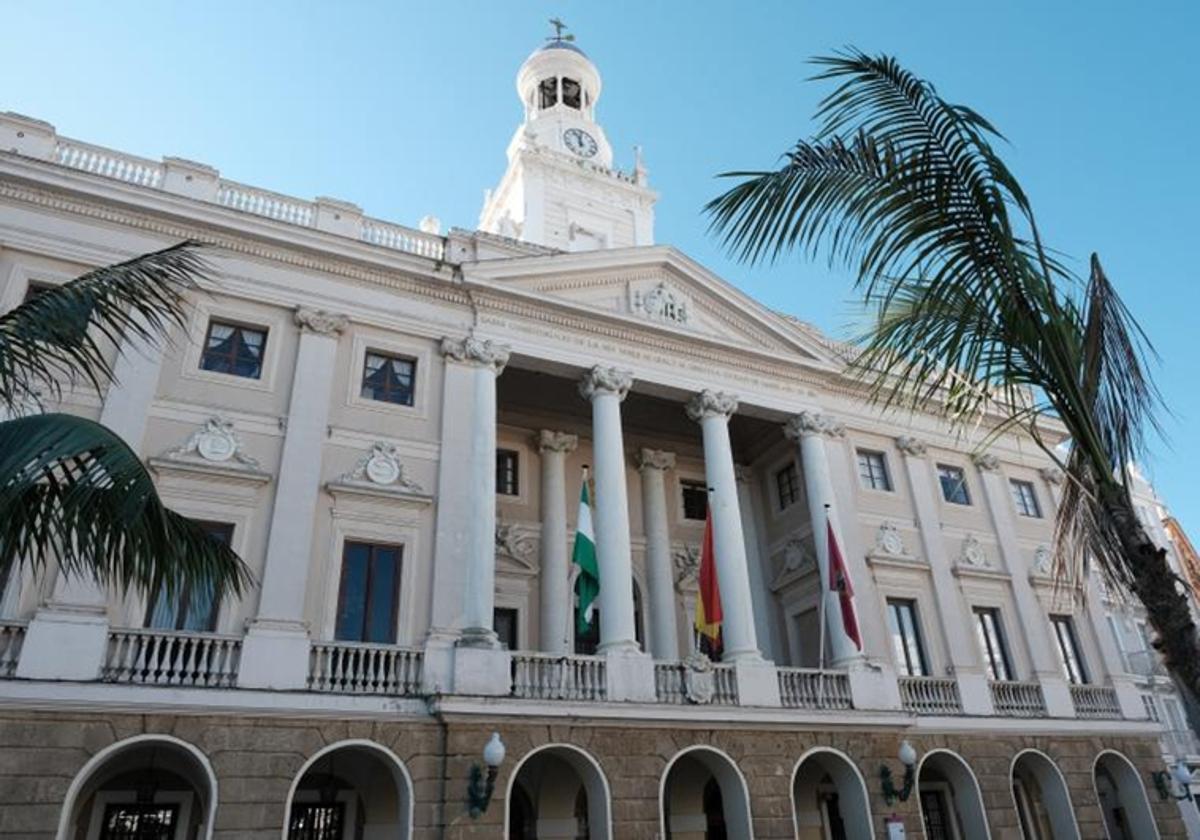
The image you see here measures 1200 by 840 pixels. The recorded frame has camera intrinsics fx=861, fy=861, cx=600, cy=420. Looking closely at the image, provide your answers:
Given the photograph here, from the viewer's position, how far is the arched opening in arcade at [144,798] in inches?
516

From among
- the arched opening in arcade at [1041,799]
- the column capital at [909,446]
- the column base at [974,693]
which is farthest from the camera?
the column capital at [909,446]

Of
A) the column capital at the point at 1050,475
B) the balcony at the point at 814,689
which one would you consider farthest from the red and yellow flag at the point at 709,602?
the column capital at the point at 1050,475

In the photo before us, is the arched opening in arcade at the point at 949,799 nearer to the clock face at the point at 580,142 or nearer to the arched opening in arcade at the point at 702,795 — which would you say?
the arched opening in arcade at the point at 702,795

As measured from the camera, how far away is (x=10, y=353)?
602 centimetres

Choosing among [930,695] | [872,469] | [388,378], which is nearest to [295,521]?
[388,378]

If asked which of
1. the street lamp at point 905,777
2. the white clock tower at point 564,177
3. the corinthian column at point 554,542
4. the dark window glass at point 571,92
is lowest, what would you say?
the street lamp at point 905,777

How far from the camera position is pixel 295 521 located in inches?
583

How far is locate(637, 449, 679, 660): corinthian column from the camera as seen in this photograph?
2034 cm

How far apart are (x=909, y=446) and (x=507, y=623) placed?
450 inches

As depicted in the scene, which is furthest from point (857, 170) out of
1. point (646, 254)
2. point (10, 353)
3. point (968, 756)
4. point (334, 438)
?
point (968, 756)

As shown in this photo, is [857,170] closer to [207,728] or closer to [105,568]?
[105,568]

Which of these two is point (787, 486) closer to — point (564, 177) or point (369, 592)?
point (369, 592)

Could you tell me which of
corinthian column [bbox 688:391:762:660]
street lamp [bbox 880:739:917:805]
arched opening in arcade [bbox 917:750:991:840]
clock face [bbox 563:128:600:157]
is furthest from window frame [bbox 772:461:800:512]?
clock face [bbox 563:128:600:157]

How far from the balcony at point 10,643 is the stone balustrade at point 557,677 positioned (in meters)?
7.38
